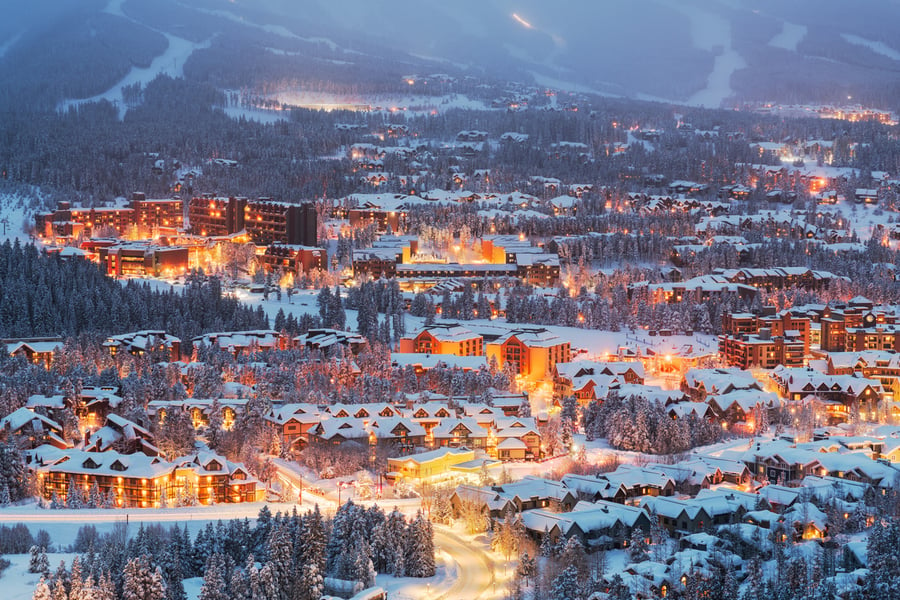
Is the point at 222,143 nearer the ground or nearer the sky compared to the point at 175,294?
nearer the sky

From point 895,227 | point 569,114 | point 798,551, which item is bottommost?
point 798,551

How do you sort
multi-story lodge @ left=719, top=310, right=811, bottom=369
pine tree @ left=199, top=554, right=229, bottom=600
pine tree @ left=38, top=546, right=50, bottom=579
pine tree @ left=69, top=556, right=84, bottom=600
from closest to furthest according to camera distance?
1. pine tree @ left=69, top=556, right=84, bottom=600
2. pine tree @ left=199, top=554, right=229, bottom=600
3. pine tree @ left=38, top=546, right=50, bottom=579
4. multi-story lodge @ left=719, top=310, right=811, bottom=369

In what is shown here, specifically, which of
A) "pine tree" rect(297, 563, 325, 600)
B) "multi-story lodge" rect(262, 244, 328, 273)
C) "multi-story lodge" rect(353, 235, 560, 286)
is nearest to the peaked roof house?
"pine tree" rect(297, 563, 325, 600)

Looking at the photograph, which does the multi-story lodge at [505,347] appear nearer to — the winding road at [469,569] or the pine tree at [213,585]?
the winding road at [469,569]

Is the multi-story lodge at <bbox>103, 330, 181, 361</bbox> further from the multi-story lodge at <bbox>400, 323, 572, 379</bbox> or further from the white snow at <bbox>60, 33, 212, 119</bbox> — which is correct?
the white snow at <bbox>60, 33, 212, 119</bbox>

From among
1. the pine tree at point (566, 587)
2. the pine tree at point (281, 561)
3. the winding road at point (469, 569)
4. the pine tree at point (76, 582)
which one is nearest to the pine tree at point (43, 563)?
the pine tree at point (76, 582)

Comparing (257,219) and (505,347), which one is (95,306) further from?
(257,219)

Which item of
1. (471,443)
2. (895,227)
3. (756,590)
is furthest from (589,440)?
(895,227)

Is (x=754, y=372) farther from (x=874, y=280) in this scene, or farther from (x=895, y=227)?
(x=895, y=227)

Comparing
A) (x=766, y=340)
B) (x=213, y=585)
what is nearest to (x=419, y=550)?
(x=213, y=585)
